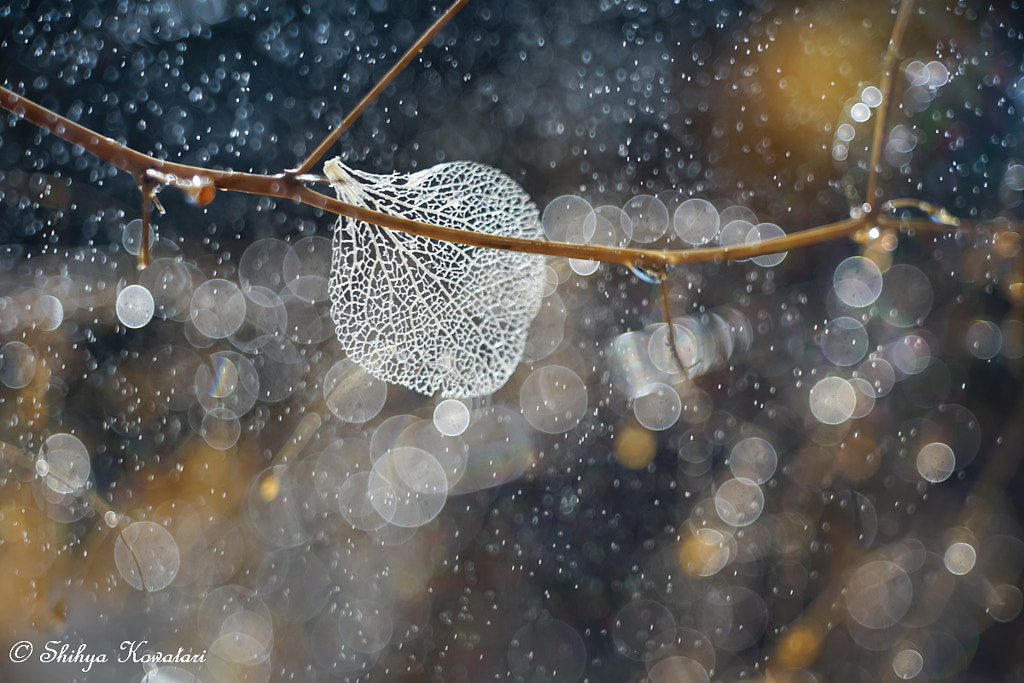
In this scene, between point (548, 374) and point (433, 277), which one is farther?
point (548, 374)

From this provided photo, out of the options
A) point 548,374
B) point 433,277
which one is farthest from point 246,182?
point 548,374

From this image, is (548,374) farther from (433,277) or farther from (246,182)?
(246,182)

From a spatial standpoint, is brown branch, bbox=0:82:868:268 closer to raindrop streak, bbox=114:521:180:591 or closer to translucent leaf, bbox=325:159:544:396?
translucent leaf, bbox=325:159:544:396

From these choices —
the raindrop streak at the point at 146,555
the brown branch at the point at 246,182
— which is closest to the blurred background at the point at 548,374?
the raindrop streak at the point at 146,555

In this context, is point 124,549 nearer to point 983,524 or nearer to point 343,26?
point 343,26

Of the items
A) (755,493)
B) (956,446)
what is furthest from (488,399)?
(956,446)

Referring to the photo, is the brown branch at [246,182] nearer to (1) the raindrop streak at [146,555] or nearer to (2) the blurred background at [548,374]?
(2) the blurred background at [548,374]

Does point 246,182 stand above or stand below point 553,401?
above
